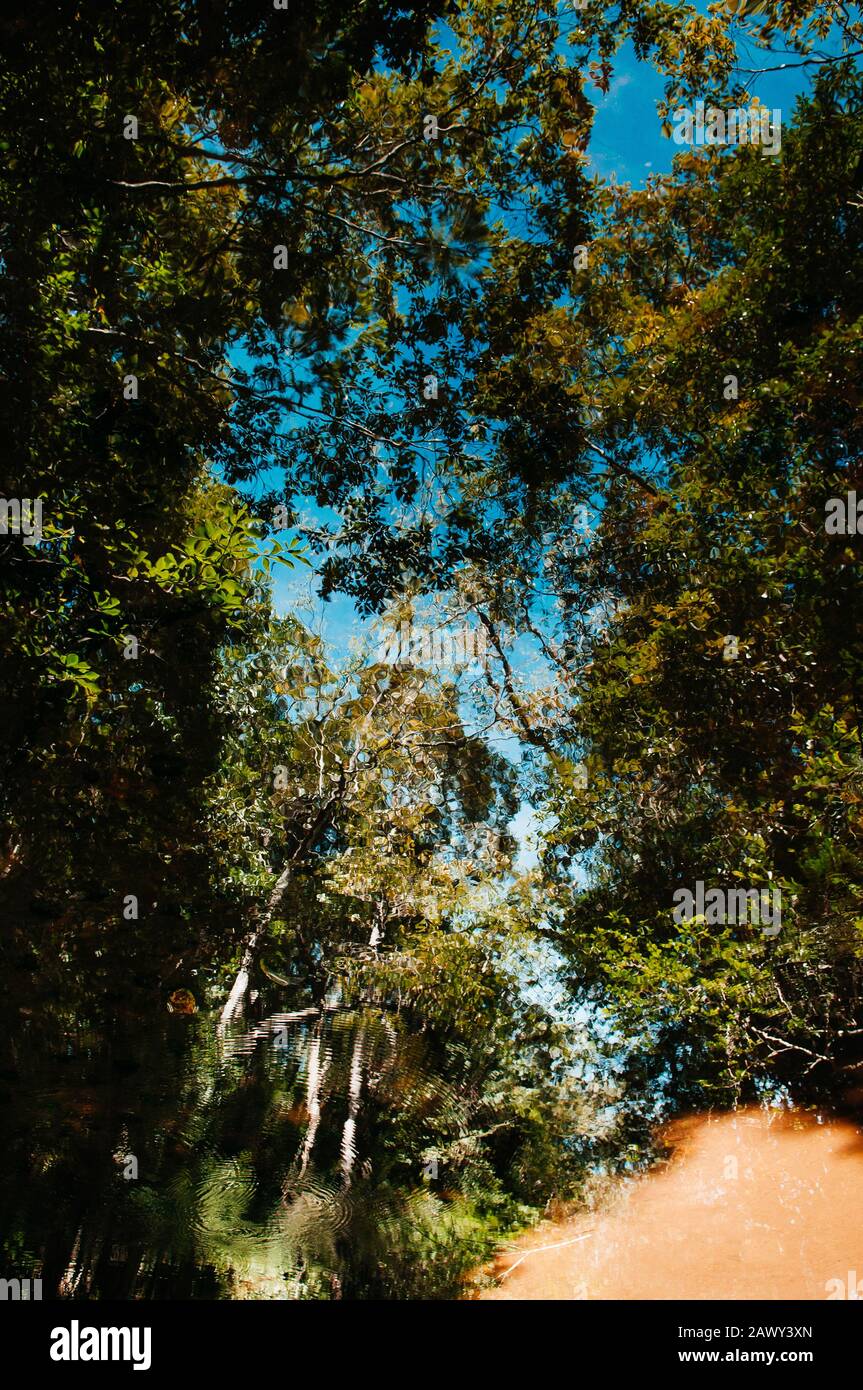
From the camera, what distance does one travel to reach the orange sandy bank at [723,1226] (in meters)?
5.34

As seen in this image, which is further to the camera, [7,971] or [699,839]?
[699,839]

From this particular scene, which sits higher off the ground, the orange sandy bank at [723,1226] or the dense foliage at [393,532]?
the dense foliage at [393,532]

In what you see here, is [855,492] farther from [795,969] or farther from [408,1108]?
[408,1108]

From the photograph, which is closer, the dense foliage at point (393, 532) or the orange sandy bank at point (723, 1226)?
the dense foliage at point (393, 532)

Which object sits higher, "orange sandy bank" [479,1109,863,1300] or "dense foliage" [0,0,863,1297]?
"dense foliage" [0,0,863,1297]

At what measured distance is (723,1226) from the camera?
6.26 m

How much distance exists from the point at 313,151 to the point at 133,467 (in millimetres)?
2361

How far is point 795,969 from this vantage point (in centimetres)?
673

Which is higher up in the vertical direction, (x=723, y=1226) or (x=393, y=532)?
(x=393, y=532)

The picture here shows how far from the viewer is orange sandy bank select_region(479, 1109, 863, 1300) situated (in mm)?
5340

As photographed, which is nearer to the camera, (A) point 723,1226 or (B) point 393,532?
(B) point 393,532

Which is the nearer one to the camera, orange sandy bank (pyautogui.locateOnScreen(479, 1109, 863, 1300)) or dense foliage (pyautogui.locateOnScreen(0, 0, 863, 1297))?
dense foliage (pyautogui.locateOnScreen(0, 0, 863, 1297))
